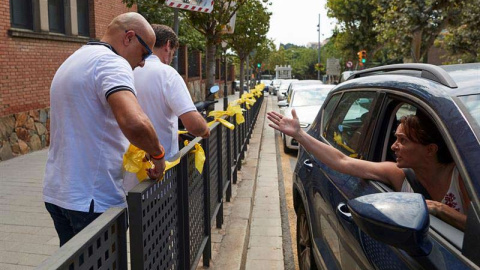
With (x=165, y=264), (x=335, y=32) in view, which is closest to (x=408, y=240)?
(x=165, y=264)

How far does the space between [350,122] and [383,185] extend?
920 mm

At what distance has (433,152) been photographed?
2273mm

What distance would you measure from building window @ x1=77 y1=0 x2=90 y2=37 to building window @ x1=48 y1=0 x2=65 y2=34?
3.28ft

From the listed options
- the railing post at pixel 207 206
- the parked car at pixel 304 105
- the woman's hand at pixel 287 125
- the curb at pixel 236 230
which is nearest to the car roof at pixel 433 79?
the woman's hand at pixel 287 125

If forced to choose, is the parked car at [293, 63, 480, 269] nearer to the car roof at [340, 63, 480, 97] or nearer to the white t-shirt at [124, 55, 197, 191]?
the car roof at [340, 63, 480, 97]

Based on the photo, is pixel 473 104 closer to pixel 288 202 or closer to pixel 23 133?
pixel 288 202

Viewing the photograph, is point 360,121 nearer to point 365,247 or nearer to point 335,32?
point 365,247

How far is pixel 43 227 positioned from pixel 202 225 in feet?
6.65

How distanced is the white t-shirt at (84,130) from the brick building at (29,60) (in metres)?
6.96

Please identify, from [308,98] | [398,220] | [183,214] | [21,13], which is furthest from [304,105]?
[398,220]

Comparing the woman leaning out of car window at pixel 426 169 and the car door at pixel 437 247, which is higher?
the woman leaning out of car window at pixel 426 169

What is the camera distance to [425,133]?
229 centimetres

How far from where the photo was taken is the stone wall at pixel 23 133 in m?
8.69

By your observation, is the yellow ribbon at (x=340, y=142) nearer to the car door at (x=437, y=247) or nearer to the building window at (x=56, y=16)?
the car door at (x=437, y=247)
